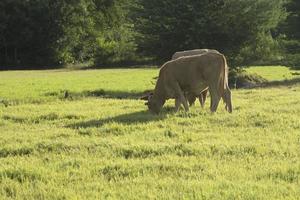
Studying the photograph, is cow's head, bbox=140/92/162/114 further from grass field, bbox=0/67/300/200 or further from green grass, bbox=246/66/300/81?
green grass, bbox=246/66/300/81

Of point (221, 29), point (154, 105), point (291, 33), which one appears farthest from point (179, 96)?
point (291, 33)

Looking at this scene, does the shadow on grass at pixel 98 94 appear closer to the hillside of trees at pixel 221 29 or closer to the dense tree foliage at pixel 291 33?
the hillside of trees at pixel 221 29

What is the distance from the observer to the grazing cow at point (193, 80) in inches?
642

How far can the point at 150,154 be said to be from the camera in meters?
A: 10.2

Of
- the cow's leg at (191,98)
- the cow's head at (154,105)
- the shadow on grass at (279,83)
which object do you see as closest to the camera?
the cow's head at (154,105)

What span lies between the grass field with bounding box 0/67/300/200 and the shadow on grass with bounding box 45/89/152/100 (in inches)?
216

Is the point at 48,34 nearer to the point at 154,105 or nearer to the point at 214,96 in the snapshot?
the point at 154,105

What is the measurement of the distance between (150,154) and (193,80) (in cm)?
691

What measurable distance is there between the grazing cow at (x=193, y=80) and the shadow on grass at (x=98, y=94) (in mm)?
6119

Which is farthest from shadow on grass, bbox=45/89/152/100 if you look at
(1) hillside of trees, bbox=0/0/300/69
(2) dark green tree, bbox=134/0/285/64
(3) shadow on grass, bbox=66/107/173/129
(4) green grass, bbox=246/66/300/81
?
(4) green grass, bbox=246/66/300/81

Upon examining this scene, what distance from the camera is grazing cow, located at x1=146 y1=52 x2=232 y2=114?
1630cm

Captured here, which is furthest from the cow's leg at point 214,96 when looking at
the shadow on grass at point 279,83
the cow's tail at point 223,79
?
the shadow on grass at point 279,83

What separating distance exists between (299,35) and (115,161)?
25679 millimetres

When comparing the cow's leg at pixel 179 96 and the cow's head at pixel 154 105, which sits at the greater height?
the cow's leg at pixel 179 96
